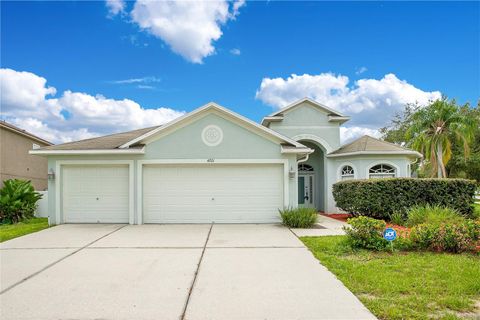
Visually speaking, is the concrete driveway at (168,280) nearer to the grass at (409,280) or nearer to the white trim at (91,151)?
the grass at (409,280)

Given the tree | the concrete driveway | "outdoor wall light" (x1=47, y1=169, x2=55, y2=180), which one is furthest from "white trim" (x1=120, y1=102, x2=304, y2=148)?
the tree

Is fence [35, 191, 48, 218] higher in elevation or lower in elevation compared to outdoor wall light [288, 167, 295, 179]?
lower

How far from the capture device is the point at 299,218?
10.8 meters

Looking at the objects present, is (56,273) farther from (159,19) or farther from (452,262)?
(159,19)

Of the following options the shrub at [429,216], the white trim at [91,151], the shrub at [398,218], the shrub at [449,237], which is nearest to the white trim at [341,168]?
the shrub at [398,218]

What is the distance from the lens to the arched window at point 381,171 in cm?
1569

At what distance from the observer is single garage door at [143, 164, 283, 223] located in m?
11.8

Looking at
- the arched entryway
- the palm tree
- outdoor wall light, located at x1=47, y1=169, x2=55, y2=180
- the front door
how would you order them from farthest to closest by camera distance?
the palm tree
the front door
the arched entryway
outdoor wall light, located at x1=47, y1=169, x2=55, y2=180

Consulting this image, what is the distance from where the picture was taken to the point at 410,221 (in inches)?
417

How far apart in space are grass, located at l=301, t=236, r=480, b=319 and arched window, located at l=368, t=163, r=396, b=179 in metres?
9.26

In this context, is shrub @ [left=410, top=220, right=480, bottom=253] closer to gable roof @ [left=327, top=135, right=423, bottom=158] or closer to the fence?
gable roof @ [left=327, top=135, right=423, bottom=158]

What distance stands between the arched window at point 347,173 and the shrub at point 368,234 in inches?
364

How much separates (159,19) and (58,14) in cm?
382

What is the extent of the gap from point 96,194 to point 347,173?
12.2 meters
